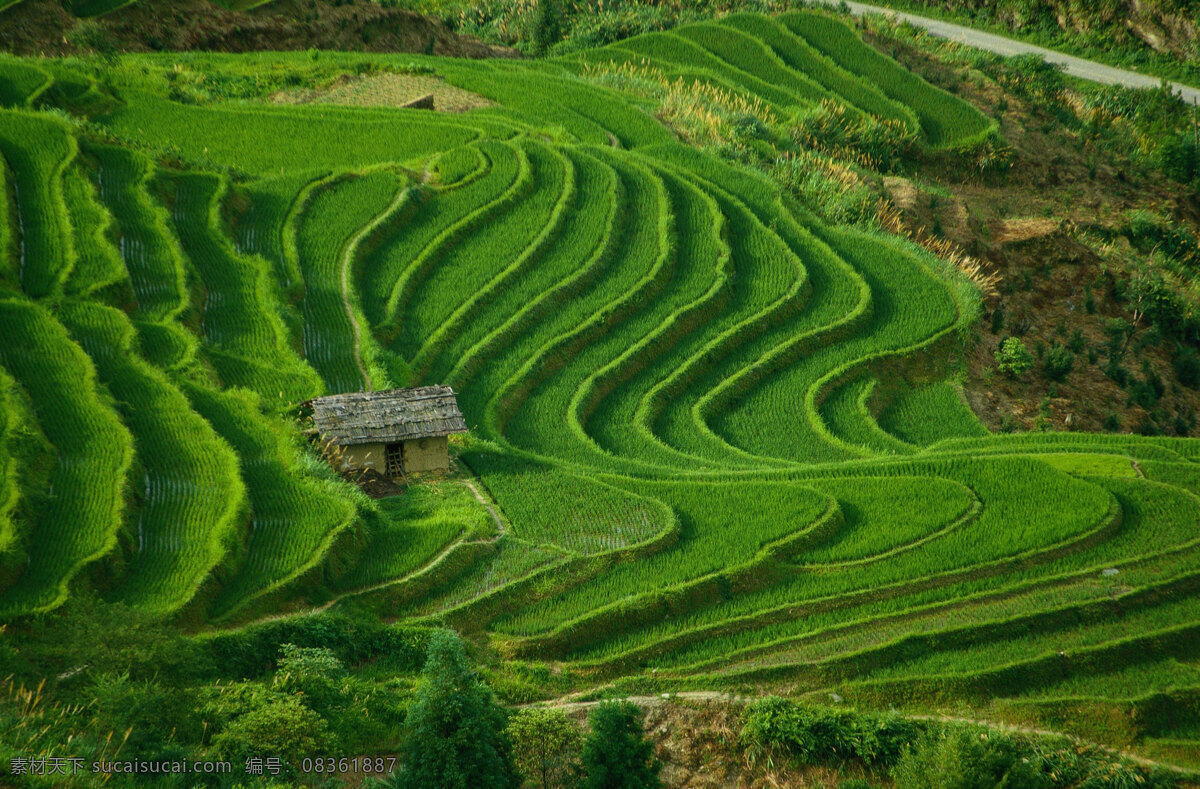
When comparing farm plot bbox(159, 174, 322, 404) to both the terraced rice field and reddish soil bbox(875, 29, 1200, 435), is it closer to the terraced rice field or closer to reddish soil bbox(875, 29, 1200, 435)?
the terraced rice field

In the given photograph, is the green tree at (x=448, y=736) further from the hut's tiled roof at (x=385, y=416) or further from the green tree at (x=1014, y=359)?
the green tree at (x=1014, y=359)

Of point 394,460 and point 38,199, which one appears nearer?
point 394,460

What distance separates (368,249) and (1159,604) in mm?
17247

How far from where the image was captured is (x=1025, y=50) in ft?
148

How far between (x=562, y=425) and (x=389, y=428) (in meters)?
3.90

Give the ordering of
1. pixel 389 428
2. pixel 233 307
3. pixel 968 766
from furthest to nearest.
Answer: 1. pixel 233 307
2. pixel 389 428
3. pixel 968 766

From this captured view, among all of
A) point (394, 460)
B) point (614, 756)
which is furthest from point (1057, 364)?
point (614, 756)

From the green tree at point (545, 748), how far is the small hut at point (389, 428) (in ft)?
20.0

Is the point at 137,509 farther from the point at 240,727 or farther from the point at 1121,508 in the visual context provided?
the point at 1121,508

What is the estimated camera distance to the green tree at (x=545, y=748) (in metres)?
12.9

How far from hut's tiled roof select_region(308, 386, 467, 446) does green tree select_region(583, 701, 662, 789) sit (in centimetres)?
708

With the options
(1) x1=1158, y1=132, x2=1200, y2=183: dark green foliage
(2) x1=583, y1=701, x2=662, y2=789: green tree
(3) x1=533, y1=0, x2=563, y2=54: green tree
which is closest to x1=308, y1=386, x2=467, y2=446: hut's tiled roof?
(2) x1=583, y1=701, x2=662, y2=789: green tree

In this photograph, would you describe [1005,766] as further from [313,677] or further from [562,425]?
[562,425]

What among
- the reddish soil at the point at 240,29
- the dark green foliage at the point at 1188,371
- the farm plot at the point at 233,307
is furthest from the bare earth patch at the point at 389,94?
the dark green foliage at the point at 1188,371
